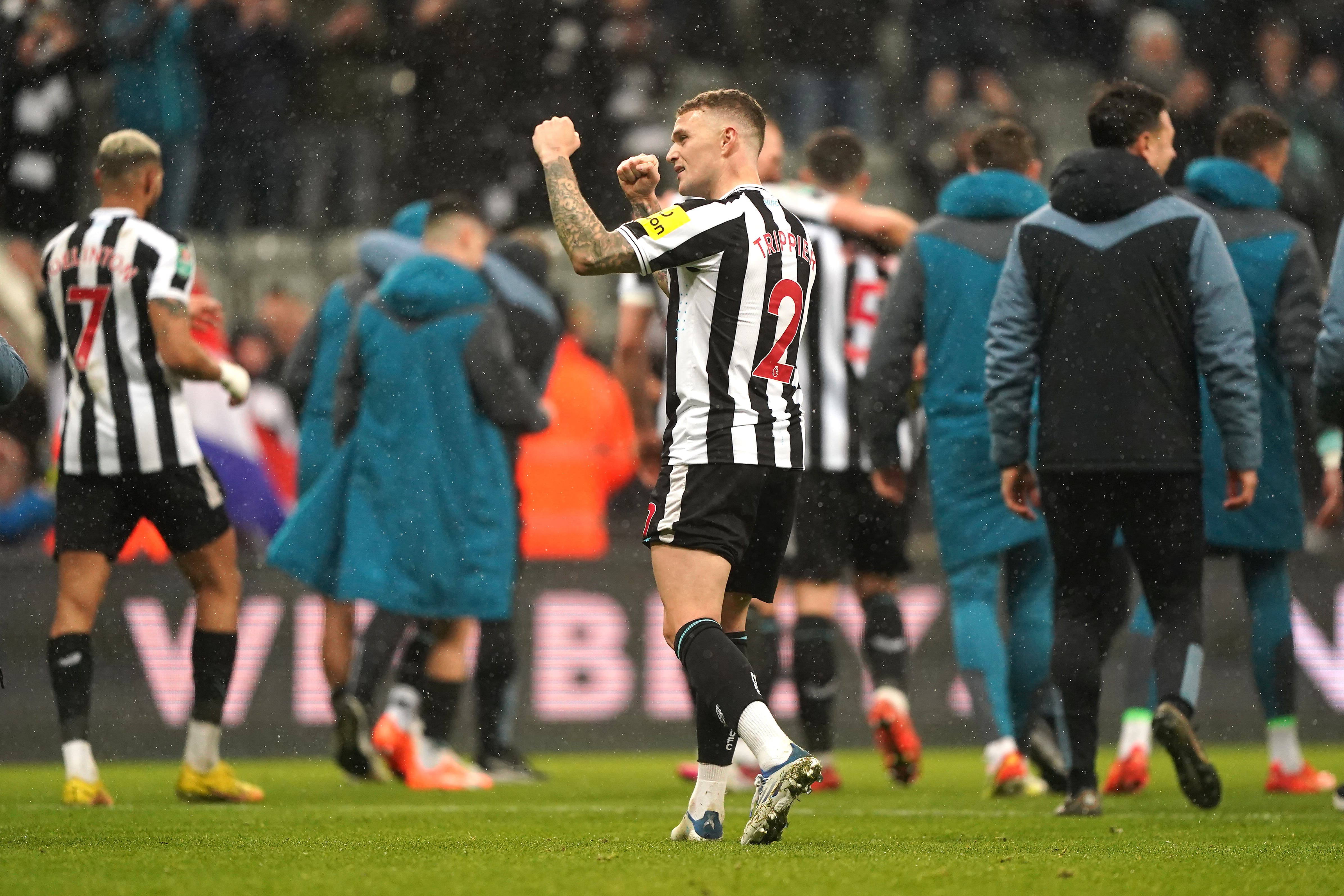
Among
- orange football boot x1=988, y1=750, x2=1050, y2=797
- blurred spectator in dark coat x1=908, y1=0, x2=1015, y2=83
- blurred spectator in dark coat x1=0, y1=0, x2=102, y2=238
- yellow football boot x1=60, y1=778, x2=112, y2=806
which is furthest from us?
blurred spectator in dark coat x1=908, y1=0, x2=1015, y2=83

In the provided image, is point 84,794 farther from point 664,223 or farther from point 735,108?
point 735,108

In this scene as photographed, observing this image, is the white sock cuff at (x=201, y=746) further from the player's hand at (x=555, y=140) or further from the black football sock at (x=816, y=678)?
the player's hand at (x=555, y=140)

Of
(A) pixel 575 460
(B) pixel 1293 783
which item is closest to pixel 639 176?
(B) pixel 1293 783

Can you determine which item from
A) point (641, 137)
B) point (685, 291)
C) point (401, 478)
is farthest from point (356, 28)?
point (685, 291)

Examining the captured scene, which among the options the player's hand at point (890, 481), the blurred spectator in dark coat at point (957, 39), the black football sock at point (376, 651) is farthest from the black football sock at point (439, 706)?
the blurred spectator in dark coat at point (957, 39)

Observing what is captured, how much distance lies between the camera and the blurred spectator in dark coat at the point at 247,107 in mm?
12406

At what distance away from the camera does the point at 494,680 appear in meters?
7.81

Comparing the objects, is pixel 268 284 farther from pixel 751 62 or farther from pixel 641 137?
pixel 751 62

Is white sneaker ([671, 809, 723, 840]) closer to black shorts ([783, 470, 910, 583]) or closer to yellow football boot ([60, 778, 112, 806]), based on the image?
yellow football boot ([60, 778, 112, 806])

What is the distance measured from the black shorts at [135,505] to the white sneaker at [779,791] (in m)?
2.69

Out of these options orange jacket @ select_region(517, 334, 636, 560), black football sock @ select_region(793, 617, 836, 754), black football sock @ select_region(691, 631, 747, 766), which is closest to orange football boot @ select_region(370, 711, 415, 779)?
black football sock @ select_region(793, 617, 836, 754)

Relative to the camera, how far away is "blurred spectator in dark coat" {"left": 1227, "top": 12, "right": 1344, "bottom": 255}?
38.5 feet

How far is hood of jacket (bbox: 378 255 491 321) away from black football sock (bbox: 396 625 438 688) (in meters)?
1.23

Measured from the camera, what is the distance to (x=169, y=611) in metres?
9.06
